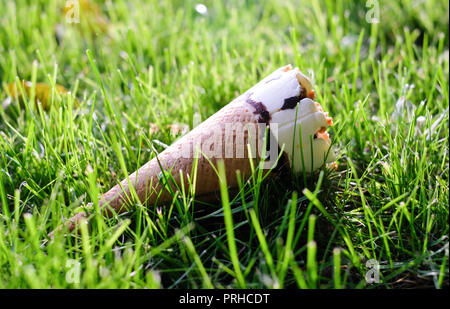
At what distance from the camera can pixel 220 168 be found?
1080 mm

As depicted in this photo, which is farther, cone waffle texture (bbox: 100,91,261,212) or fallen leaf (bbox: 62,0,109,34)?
fallen leaf (bbox: 62,0,109,34)

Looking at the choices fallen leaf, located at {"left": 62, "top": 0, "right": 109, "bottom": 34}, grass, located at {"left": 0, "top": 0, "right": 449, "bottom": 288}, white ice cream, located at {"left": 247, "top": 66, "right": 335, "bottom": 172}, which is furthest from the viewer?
fallen leaf, located at {"left": 62, "top": 0, "right": 109, "bottom": 34}

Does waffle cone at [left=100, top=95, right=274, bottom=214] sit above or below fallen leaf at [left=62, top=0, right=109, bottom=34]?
below

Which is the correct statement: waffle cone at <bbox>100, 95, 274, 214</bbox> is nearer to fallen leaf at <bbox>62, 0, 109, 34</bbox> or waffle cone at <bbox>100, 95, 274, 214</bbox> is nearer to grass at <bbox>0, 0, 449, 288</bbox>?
grass at <bbox>0, 0, 449, 288</bbox>

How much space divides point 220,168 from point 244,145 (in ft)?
0.30

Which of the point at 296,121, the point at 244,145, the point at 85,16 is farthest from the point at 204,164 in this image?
the point at 85,16

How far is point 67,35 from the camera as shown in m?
2.17

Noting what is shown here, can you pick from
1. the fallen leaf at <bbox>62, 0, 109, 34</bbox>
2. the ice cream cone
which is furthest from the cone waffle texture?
the fallen leaf at <bbox>62, 0, 109, 34</bbox>

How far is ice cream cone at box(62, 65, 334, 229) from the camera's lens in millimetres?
1109

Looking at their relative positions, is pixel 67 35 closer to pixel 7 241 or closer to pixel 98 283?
pixel 7 241

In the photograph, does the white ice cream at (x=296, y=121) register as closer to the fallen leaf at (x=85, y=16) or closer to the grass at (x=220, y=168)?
the grass at (x=220, y=168)

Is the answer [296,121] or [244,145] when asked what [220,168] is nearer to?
[244,145]

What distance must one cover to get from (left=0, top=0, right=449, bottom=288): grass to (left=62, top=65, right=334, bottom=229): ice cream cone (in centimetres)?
5
